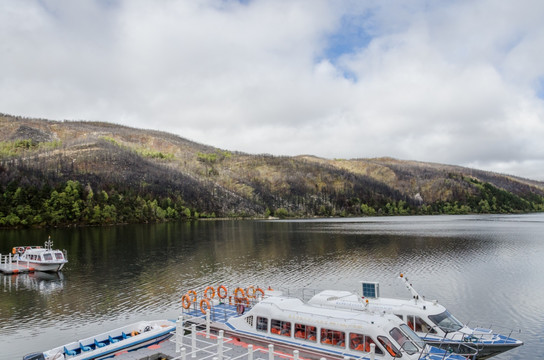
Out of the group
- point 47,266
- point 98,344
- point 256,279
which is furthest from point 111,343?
point 47,266

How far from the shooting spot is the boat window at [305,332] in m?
23.9

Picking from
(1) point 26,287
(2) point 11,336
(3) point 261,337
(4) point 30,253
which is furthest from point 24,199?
(3) point 261,337

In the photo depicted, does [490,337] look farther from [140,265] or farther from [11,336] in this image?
[140,265]

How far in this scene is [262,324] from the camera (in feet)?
85.7

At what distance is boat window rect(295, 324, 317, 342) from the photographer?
23.9 metres

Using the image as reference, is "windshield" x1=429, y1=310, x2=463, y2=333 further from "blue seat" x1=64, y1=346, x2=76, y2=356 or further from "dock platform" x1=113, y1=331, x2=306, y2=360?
"blue seat" x1=64, y1=346, x2=76, y2=356

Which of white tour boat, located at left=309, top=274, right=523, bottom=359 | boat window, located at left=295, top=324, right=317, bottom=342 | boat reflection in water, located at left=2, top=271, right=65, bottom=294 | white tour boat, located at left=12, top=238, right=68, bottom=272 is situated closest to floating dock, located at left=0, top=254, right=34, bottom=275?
white tour boat, located at left=12, top=238, right=68, bottom=272

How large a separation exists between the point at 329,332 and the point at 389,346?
3.60 meters

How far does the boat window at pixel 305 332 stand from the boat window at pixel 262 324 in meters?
2.41

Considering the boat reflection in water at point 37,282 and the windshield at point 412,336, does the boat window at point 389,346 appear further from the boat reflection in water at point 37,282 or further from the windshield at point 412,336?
the boat reflection in water at point 37,282

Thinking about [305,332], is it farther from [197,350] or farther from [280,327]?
[197,350]

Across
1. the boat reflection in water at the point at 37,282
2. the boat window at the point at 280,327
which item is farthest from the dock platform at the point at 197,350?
the boat reflection in water at the point at 37,282

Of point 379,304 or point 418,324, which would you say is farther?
point 379,304

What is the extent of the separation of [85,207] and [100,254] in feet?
350
